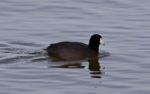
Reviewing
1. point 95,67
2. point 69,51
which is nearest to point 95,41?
point 69,51

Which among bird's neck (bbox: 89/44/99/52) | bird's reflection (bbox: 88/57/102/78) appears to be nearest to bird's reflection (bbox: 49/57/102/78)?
bird's reflection (bbox: 88/57/102/78)

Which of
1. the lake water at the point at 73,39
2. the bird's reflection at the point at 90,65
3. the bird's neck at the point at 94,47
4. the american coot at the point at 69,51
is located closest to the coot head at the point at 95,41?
the bird's neck at the point at 94,47

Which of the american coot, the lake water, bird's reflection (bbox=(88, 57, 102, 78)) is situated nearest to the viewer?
the lake water

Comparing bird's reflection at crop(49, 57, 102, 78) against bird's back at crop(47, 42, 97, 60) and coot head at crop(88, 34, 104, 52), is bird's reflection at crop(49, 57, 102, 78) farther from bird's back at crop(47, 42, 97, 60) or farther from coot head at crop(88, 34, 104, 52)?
coot head at crop(88, 34, 104, 52)

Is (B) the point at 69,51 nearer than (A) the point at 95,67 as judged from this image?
No

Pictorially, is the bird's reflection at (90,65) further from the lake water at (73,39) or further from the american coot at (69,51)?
the american coot at (69,51)

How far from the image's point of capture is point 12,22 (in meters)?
20.5

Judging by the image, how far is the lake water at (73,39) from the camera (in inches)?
573

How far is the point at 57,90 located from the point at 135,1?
10.5m

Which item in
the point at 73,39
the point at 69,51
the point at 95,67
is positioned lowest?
the point at 95,67

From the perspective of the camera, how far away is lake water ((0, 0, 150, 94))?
573 inches

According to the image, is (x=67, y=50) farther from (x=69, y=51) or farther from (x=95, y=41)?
(x=95, y=41)

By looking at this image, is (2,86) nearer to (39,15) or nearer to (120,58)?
(120,58)

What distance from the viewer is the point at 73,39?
19.1 meters
